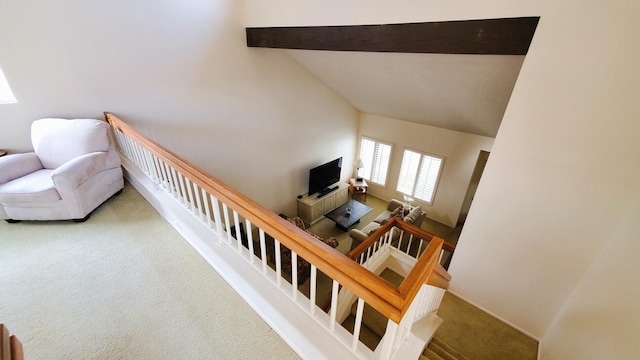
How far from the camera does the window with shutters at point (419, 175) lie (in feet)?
20.3

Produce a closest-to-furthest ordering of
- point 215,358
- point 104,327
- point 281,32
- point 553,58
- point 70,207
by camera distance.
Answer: point 215,358, point 104,327, point 553,58, point 70,207, point 281,32

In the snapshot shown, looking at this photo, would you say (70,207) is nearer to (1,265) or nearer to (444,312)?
(1,265)

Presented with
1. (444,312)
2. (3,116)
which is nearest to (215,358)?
(444,312)

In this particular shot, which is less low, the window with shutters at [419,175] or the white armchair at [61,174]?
the white armchair at [61,174]

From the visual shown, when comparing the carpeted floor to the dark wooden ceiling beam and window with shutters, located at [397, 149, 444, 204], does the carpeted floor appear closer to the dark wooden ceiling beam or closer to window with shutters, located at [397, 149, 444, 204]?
the dark wooden ceiling beam

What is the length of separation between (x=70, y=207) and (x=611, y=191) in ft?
13.5

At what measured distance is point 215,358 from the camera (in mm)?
1241

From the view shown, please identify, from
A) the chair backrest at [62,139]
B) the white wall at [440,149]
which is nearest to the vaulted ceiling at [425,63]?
the white wall at [440,149]

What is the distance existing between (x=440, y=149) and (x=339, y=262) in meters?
5.82

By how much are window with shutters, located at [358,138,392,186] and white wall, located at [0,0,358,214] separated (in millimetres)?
2291

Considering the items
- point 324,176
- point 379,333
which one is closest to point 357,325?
point 379,333

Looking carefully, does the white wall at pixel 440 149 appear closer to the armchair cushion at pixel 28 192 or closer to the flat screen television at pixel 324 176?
the flat screen television at pixel 324 176

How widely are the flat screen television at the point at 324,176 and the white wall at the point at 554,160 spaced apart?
3.76 m

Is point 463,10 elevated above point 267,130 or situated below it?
above
